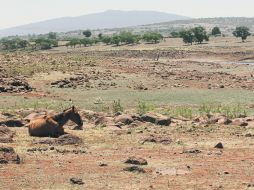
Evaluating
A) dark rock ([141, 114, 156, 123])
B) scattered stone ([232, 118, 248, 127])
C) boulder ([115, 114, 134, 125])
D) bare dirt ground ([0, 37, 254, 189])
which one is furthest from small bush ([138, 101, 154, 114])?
scattered stone ([232, 118, 248, 127])

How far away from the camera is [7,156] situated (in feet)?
70.3

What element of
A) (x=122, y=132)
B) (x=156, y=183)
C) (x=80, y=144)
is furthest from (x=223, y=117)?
(x=156, y=183)

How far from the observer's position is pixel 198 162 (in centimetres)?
2234

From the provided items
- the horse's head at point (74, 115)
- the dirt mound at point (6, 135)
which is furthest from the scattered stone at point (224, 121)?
the dirt mound at point (6, 135)

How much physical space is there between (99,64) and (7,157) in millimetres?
62463

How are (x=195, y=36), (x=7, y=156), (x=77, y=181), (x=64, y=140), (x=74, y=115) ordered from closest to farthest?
(x=77, y=181) < (x=7, y=156) < (x=64, y=140) < (x=74, y=115) < (x=195, y=36)

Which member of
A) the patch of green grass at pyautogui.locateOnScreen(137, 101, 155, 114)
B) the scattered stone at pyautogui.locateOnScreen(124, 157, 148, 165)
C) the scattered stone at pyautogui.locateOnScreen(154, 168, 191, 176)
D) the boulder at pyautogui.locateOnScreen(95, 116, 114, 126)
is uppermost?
the scattered stone at pyautogui.locateOnScreen(124, 157, 148, 165)

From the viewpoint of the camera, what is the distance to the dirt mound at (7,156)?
21.1m

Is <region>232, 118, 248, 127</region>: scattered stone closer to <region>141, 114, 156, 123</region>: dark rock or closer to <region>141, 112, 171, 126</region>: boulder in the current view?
<region>141, 112, 171, 126</region>: boulder

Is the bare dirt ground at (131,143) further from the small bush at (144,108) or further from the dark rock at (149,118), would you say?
the dark rock at (149,118)

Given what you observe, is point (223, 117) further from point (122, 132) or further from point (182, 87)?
point (182, 87)

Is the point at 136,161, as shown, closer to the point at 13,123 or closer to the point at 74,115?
the point at 74,115

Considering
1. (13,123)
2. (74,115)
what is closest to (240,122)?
(74,115)

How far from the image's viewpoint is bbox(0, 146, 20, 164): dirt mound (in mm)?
21141
